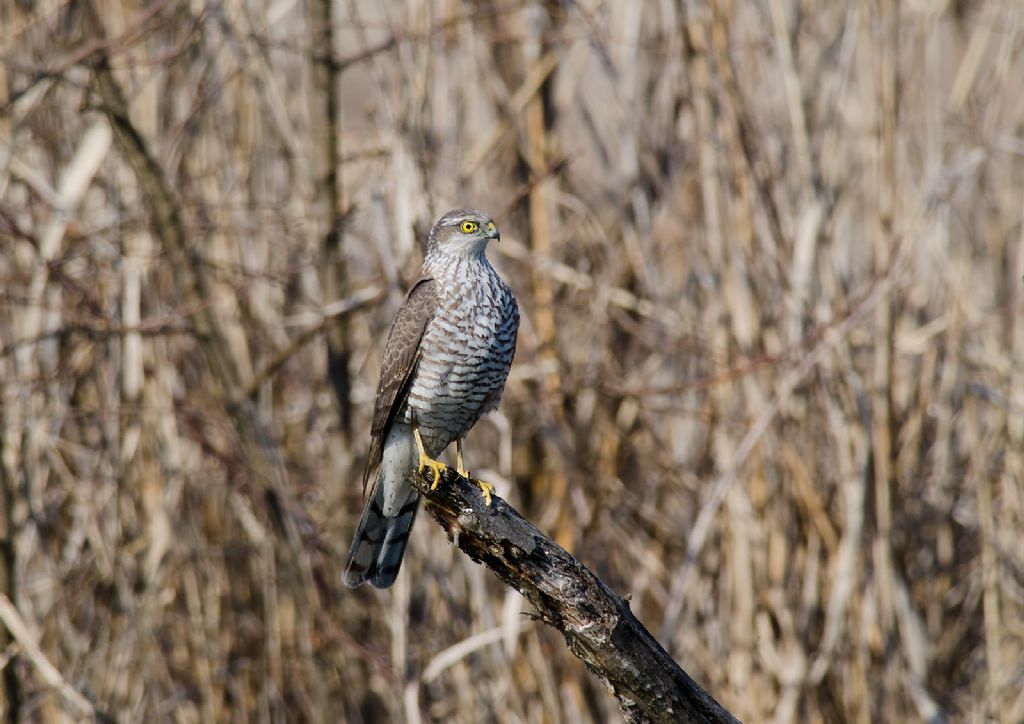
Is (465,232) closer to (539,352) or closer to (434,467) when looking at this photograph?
(434,467)

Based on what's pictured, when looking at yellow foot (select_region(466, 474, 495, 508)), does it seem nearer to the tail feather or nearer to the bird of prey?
the bird of prey

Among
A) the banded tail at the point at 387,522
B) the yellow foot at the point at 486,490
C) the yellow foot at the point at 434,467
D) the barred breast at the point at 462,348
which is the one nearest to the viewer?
the yellow foot at the point at 486,490

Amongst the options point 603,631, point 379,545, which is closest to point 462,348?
point 379,545

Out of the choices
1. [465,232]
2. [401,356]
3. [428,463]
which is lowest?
[428,463]

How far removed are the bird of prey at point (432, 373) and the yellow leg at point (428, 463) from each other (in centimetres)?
1

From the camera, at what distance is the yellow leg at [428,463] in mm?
2651

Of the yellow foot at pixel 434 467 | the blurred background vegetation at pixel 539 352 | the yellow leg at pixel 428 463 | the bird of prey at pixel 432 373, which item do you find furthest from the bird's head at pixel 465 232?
the yellow foot at pixel 434 467

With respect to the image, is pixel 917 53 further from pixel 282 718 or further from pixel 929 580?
pixel 282 718

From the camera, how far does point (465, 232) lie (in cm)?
347

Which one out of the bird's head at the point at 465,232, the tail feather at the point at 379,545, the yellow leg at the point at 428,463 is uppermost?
the bird's head at the point at 465,232

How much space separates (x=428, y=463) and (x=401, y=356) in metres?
0.44

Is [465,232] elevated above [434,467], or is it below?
above

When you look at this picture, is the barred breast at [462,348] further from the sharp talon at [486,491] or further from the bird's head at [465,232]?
the sharp talon at [486,491]

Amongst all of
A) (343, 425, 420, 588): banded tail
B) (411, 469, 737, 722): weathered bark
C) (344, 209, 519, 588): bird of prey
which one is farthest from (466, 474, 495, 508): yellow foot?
(343, 425, 420, 588): banded tail
